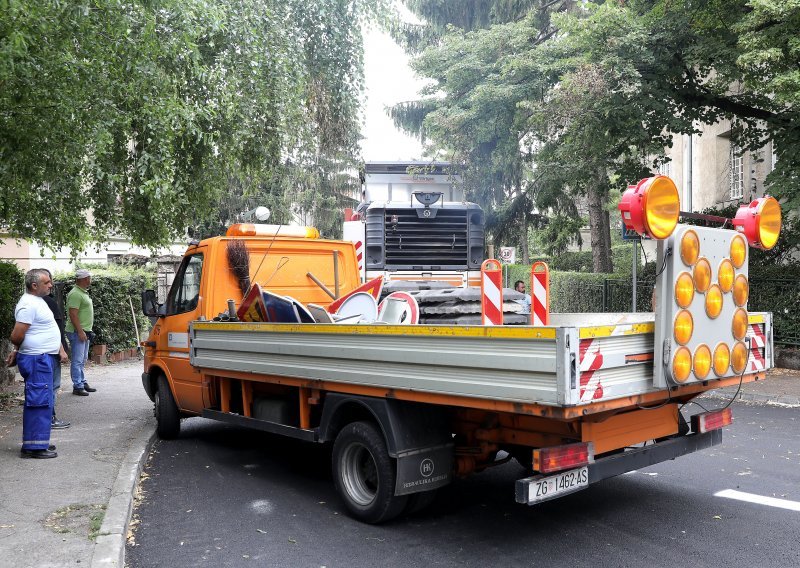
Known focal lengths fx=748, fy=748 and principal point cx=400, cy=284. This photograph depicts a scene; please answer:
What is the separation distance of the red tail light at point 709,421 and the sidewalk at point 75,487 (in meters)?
3.94

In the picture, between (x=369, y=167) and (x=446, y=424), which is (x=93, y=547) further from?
(x=369, y=167)

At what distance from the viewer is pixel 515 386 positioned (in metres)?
4.02

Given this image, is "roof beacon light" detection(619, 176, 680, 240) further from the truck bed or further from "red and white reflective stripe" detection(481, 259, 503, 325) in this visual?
"red and white reflective stripe" detection(481, 259, 503, 325)

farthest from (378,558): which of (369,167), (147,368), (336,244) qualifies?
(369,167)

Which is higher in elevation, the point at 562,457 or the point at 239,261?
the point at 239,261

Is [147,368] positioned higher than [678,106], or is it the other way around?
[678,106]

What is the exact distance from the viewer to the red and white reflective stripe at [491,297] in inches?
231

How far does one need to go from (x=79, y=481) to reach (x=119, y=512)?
1183mm

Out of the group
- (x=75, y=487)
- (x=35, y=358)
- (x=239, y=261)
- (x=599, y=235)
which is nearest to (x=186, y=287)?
(x=239, y=261)

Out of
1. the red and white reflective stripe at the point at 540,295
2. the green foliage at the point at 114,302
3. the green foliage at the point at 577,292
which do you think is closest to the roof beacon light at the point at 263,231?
the red and white reflective stripe at the point at 540,295

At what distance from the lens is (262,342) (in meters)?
6.20

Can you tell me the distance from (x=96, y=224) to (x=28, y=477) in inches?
219

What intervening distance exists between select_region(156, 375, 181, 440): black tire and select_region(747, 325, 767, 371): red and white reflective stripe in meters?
5.83

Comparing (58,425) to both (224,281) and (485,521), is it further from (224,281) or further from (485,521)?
(485,521)
